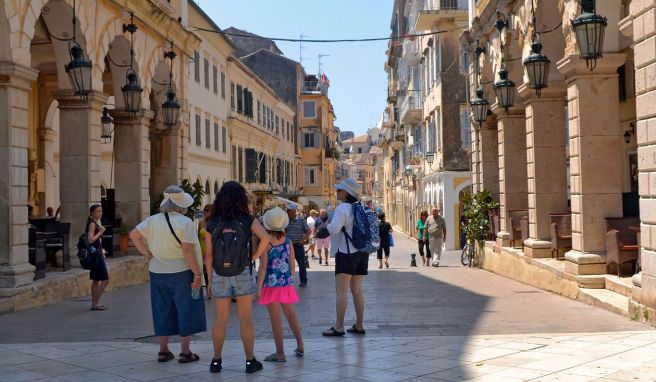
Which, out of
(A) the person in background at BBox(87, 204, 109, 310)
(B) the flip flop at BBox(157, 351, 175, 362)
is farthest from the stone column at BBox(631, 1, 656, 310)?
(A) the person in background at BBox(87, 204, 109, 310)

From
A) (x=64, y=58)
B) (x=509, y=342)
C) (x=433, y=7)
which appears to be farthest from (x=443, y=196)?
(x=509, y=342)

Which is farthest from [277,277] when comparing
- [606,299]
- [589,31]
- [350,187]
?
[589,31]

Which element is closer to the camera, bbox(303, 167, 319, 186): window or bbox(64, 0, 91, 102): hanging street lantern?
bbox(64, 0, 91, 102): hanging street lantern

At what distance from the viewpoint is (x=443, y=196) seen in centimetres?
Answer: 3297

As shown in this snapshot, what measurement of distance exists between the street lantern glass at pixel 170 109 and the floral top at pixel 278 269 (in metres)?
12.4

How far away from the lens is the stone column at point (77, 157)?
1466cm

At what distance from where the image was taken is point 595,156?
443 inches

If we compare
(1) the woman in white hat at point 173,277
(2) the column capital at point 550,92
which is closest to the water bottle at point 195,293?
(1) the woman in white hat at point 173,277

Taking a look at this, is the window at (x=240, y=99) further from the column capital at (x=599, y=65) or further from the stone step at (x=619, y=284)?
the stone step at (x=619, y=284)

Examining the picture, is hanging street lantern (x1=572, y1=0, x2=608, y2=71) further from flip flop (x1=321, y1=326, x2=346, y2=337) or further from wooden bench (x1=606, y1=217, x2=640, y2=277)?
flip flop (x1=321, y1=326, x2=346, y2=337)

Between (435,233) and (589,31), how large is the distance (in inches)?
481

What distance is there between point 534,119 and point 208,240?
9359 mm

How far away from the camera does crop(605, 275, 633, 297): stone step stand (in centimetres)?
995

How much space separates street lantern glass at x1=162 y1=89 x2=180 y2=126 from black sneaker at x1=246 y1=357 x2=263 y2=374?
518 inches
